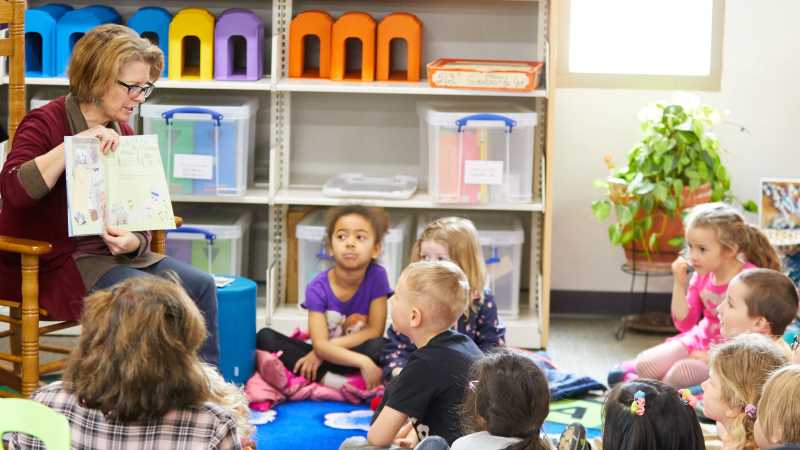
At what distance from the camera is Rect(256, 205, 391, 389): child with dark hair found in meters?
3.57

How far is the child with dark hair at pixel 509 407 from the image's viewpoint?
6.66 ft

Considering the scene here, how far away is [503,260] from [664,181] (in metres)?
0.63

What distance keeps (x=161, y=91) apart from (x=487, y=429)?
8.51ft

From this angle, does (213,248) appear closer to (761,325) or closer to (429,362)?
(429,362)

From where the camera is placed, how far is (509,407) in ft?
6.69

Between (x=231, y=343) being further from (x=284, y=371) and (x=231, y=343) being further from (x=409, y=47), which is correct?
(x=409, y=47)

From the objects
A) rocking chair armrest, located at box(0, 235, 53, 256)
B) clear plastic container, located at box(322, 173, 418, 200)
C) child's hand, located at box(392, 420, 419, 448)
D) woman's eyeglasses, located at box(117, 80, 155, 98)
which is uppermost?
woman's eyeglasses, located at box(117, 80, 155, 98)

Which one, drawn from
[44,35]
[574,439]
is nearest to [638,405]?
[574,439]

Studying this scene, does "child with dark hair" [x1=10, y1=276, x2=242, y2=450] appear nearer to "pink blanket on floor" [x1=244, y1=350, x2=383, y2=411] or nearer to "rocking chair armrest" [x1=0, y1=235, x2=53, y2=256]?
"rocking chair armrest" [x1=0, y1=235, x2=53, y2=256]

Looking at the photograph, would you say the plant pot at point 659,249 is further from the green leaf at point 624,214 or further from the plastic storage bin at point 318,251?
the plastic storage bin at point 318,251

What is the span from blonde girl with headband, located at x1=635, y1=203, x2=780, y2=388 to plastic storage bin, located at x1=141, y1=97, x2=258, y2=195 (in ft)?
4.99

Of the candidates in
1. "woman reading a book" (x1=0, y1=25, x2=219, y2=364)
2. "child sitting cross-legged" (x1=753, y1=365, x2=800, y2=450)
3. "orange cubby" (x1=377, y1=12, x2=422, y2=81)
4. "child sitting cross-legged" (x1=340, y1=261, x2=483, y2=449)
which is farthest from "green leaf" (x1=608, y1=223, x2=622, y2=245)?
"child sitting cross-legged" (x1=753, y1=365, x2=800, y2=450)

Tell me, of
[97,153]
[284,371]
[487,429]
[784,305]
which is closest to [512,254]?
[284,371]

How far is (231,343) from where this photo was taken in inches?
136
